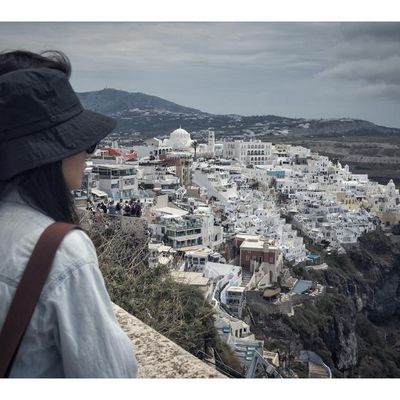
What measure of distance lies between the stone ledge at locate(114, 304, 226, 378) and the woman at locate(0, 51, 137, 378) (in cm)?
82

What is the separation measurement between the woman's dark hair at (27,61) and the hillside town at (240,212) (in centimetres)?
178

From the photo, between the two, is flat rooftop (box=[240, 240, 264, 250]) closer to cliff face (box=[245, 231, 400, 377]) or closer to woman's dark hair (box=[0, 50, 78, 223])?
cliff face (box=[245, 231, 400, 377])

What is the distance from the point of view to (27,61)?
2.65ft

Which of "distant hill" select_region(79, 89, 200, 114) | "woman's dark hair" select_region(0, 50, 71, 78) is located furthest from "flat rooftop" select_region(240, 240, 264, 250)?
"woman's dark hair" select_region(0, 50, 71, 78)

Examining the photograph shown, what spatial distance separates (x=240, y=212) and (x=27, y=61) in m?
14.2

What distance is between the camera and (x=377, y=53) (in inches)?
121

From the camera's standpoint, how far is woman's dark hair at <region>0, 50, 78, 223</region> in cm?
72

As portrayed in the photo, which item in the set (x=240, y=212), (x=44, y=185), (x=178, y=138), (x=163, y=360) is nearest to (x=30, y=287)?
(x=44, y=185)

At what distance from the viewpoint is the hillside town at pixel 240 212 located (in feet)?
23.2

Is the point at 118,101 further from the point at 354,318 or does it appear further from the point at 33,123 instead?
the point at 354,318

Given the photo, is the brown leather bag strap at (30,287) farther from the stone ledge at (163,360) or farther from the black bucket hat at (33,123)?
the stone ledge at (163,360)

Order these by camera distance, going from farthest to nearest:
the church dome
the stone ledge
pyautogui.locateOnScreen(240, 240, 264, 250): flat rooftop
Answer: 1. pyautogui.locateOnScreen(240, 240, 264, 250): flat rooftop
2. the church dome
3. the stone ledge

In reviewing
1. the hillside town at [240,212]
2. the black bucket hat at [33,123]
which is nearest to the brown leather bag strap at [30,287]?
the black bucket hat at [33,123]
